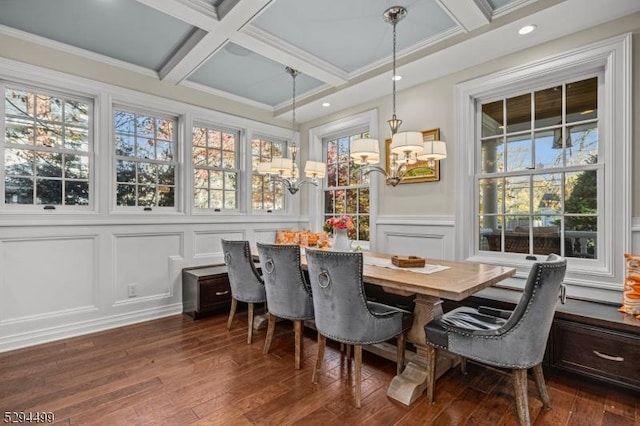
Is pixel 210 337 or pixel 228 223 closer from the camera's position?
pixel 210 337

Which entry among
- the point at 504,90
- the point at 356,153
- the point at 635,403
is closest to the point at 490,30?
the point at 504,90

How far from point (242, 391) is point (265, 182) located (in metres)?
3.22

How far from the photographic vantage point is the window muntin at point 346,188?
14.5 ft

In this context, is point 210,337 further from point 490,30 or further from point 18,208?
point 490,30

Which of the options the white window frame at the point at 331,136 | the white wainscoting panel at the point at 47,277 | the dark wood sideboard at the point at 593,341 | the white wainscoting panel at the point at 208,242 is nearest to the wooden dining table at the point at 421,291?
the dark wood sideboard at the point at 593,341

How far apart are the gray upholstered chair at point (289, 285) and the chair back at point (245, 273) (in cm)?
A: 41

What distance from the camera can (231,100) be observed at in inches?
Result: 173

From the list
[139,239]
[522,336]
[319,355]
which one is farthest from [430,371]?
[139,239]

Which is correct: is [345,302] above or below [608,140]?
below

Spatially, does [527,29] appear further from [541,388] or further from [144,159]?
[144,159]

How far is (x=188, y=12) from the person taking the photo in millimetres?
2441

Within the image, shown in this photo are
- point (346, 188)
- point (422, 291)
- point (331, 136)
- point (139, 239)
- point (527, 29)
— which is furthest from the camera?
point (331, 136)

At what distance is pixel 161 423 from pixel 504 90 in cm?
379

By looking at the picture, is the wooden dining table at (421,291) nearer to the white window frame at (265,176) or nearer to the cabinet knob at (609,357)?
the cabinet knob at (609,357)
